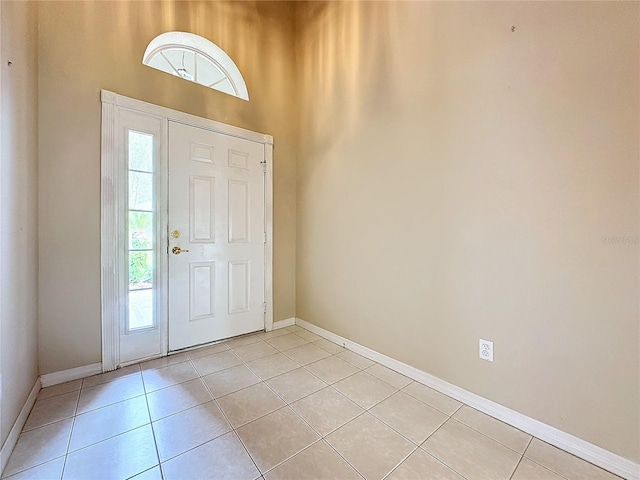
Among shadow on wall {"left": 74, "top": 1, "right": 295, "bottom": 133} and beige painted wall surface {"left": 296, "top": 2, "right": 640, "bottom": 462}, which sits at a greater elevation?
shadow on wall {"left": 74, "top": 1, "right": 295, "bottom": 133}

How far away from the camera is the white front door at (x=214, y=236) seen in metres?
2.29

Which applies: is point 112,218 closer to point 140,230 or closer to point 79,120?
point 140,230

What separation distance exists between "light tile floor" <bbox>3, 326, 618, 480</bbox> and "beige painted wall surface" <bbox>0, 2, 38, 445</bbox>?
0.30m

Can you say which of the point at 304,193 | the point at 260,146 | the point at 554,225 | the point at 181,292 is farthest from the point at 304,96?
the point at 554,225

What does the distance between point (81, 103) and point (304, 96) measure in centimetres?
195

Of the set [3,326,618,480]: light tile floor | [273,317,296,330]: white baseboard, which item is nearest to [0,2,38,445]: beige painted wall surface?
[3,326,618,480]: light tile floor

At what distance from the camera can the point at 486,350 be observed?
1610 mm

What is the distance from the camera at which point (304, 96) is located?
294 cm

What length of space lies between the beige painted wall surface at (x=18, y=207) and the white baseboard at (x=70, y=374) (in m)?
0.11

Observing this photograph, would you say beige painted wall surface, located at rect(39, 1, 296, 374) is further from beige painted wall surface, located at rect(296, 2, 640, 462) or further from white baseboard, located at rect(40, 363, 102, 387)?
beige painted wall surface, located at rect(296, 2, 640, 462)

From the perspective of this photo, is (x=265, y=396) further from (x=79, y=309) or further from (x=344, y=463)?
(x=79, y=309)

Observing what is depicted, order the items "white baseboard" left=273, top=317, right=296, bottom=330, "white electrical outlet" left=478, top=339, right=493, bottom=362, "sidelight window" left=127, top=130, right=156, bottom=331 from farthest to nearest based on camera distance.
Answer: "white baseboard" left=273, top=317, right=296, bottom=330
"sidelight window" left=127, top=130, right=156, bottom=331
"white electrical outlet" left=478, top=339, right=493, bottom=362

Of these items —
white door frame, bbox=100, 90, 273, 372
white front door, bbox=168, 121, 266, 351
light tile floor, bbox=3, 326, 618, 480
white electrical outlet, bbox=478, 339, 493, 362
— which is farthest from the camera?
white front door, bbox=168, 121, 266, 351

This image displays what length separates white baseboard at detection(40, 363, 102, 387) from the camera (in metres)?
1.79
